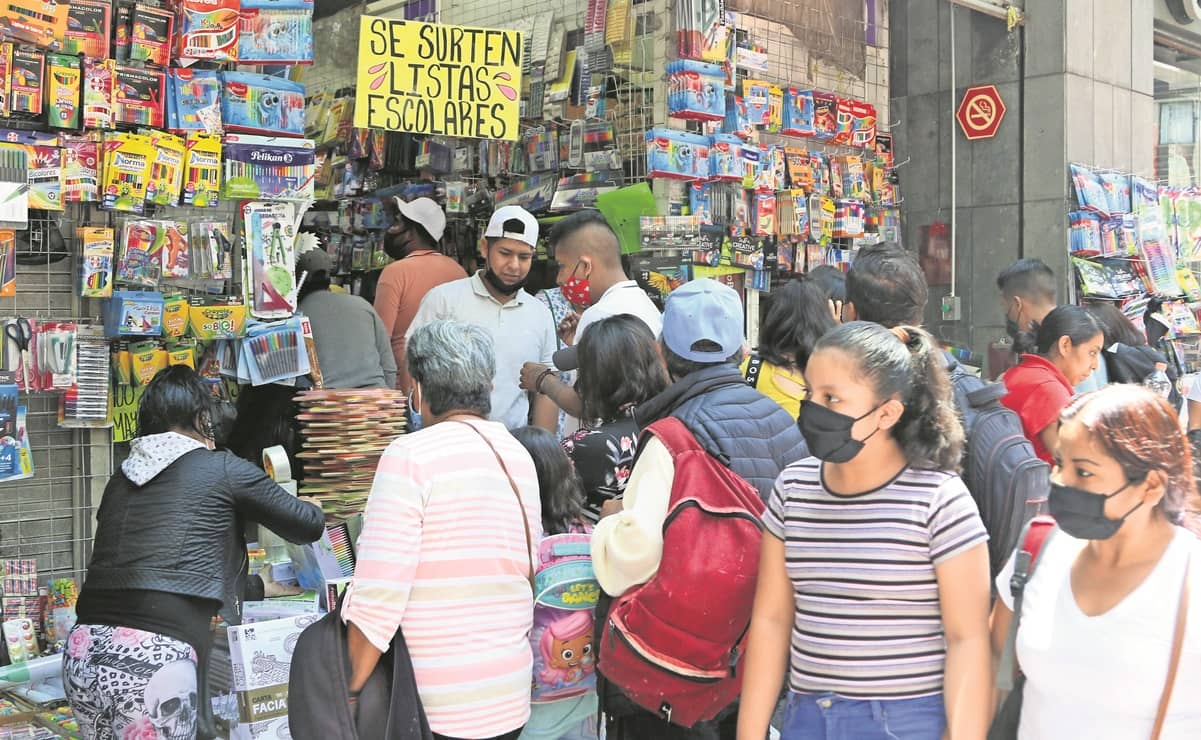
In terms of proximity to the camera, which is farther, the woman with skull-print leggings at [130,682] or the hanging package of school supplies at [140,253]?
the hanging package of school supplies at [140,253]

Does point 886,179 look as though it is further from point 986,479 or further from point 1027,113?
Answer: point 986,479

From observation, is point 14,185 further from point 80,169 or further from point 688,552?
point 688,552

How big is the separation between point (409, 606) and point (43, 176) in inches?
106

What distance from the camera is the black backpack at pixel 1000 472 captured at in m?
3.21

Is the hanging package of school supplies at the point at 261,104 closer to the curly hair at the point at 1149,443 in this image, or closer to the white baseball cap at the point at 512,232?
the white baseball cap at the point at 512,232

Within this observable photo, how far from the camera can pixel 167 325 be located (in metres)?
4.92

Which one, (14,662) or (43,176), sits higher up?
(43,176)

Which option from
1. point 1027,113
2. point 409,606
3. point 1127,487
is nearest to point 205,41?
point 409,606

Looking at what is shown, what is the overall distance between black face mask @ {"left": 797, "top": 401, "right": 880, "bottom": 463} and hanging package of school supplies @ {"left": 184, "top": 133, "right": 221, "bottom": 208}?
126 inches

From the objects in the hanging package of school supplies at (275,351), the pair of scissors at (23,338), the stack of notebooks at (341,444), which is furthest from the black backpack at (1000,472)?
the pair of scissors at (23,338)

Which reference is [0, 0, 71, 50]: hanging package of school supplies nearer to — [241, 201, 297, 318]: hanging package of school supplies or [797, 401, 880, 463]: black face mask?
[241, 201, 297, 318]: hanging package of school supplies

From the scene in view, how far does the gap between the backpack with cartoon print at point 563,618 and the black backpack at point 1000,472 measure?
1067 mm

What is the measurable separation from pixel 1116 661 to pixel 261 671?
2.75 m

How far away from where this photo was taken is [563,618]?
131 inches
